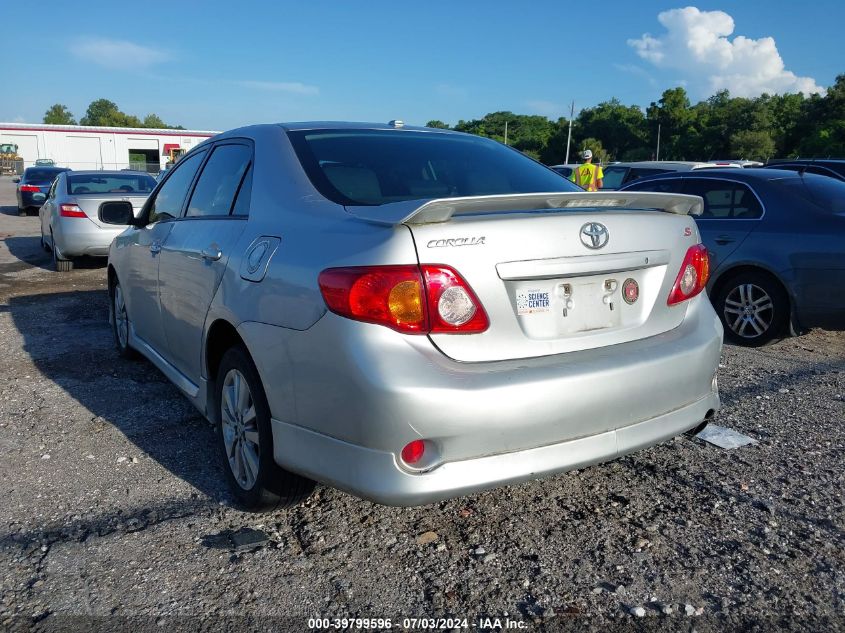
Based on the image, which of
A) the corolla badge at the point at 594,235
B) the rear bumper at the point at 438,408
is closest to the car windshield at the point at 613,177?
the corolla badge at the point at 594,235

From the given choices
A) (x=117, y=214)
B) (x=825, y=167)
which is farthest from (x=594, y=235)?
(x=825, y=167)

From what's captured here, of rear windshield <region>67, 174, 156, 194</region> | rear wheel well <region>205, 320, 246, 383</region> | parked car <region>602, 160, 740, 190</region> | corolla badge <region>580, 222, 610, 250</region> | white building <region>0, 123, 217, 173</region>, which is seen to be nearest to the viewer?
corolla badge <region>580, 222, 610, 250</region>

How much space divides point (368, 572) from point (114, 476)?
1512 mm

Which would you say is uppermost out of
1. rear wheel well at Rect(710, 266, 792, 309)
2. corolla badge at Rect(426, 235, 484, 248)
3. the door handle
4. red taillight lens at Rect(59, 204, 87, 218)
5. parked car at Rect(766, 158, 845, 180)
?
parked car at Rect(766, 158, 845, 180)

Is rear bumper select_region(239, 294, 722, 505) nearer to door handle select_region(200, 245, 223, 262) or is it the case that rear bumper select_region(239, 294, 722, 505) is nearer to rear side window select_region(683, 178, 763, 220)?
door handle select_region(200, 245, 223, 262)

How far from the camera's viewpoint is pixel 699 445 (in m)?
3.72

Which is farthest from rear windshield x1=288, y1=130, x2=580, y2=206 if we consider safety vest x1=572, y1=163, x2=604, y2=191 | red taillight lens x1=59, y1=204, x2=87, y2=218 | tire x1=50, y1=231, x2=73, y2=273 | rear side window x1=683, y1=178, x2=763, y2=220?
safety vest x1=572, y1=163, x2=604, y2=191

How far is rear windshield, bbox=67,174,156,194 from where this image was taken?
10.9m

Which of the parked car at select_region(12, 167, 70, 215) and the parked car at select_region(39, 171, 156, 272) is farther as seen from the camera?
the parked car at select_region(12, 167, 70, 215)

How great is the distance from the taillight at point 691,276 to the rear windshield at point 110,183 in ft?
32.2

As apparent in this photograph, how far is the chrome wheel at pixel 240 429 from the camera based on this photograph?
9.53ft

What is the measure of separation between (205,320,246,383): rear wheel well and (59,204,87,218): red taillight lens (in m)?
7.83

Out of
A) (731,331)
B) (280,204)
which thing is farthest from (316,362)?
(731,331)

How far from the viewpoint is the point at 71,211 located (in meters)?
10.0
